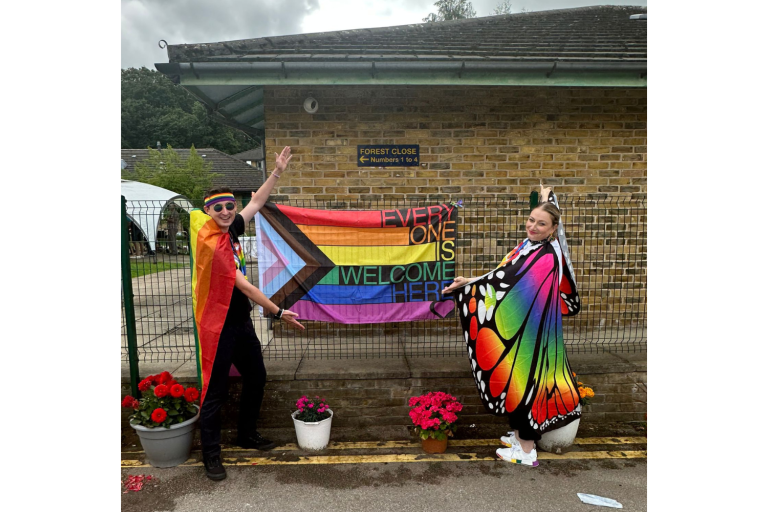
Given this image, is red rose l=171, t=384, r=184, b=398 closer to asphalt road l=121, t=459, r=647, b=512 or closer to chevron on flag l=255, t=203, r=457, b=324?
asphalt road l=121, t=459, r=647, b=512

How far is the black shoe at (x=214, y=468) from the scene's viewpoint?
3324 mm

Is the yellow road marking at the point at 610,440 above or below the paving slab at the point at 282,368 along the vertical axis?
below

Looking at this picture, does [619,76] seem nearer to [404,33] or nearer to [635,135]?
[635,135]

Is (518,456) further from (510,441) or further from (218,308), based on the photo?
(218,308)

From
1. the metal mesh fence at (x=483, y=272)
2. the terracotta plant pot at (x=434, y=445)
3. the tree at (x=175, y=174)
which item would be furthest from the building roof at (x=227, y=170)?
the terracotta plant pot at (x=434, y=445)

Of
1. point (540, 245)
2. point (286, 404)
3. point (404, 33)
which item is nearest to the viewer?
point (540, 245)

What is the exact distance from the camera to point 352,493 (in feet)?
10.3

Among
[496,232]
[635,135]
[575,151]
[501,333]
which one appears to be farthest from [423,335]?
[635,135]

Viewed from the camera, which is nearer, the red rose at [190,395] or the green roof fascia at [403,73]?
the red rose at [190,395]

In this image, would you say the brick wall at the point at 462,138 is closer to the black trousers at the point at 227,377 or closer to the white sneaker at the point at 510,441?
the black trousers at the point at 227,377

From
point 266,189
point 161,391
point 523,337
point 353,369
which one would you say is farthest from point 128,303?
point 523,337

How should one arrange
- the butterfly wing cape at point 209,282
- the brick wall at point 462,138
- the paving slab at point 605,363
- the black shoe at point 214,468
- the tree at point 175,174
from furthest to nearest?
the tree at point 175,174, the brick wall at point 462,138, the paving slab at point 605,363, the black shoe at point 214,468, the butterfly wing cape at point 209,282

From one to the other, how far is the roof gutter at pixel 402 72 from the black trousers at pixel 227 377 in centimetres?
257

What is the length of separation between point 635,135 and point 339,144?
11.7ft
